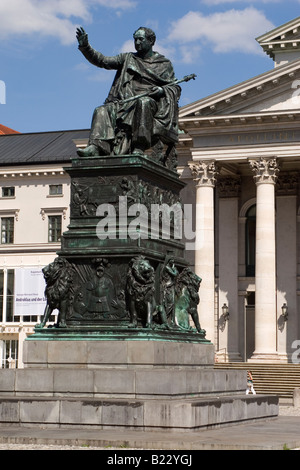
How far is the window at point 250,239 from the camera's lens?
72.2 meters

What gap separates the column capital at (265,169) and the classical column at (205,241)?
277cm

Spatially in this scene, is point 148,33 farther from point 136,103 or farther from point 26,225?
point 26,225

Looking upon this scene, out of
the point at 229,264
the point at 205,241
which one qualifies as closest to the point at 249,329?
the point at 229,264

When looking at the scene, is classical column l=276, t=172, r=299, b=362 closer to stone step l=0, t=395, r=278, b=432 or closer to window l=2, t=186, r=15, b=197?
window l=2, t=186, r=15, b=197

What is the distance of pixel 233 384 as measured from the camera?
1991 cm

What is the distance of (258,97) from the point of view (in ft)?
217

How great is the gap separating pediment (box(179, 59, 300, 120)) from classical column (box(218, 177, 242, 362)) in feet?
25.6

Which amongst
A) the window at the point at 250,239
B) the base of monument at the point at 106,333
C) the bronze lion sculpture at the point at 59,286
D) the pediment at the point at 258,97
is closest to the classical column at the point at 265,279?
the pediment at the point at 258,97

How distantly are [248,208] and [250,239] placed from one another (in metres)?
2.14

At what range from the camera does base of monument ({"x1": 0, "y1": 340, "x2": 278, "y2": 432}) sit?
53.5 feet

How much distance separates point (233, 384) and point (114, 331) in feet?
10.5

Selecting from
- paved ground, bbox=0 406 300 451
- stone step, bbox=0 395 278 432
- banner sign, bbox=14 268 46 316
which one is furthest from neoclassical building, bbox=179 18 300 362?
paved ground, bbox=0 406 300 451

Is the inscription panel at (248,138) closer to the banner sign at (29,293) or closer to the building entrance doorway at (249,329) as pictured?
the building entrance doorway at (249,329)

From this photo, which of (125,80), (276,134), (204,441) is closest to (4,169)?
(276,134)
